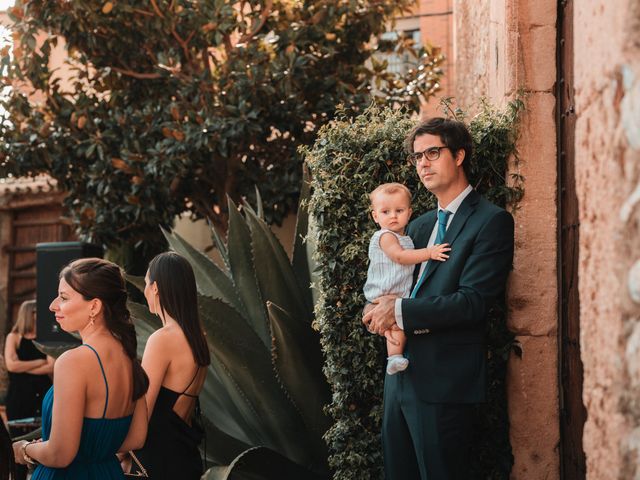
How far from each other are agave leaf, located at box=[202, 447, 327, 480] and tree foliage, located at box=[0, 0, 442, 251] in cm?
385

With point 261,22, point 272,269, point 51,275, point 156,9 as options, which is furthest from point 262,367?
point 156,9

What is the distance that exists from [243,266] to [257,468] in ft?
4.86

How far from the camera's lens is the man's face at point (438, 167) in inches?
132

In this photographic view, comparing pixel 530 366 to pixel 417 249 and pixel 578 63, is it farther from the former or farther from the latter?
pixel 578 63

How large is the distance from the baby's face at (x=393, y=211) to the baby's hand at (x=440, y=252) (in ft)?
0.96

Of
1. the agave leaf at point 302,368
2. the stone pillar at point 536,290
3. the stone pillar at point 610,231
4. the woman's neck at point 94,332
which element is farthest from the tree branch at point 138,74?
the stone pillar at point 610,231

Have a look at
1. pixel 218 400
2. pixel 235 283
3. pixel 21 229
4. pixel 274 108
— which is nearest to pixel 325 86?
pixel 274 108

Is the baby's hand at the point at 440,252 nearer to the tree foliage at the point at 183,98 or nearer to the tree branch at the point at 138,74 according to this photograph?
the tree foliage at the point at 183,98

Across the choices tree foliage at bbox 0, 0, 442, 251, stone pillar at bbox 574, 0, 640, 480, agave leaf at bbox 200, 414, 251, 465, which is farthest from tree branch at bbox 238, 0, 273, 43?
stone pillar at bbox 574, 0, 640, 480

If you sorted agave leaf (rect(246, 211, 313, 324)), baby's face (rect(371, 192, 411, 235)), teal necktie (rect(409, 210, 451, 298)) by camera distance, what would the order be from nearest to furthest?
1. teal necktie (rect(409, 210, 451, 298))
2. baby's face (rect(371, 192, 411, 235))
3. agave leaf (rect(246, 211, 313, 324))

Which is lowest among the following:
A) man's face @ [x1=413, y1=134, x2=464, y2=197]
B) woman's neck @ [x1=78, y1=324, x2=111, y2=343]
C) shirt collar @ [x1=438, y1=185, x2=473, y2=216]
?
woman's neck @ [x1=78, y1=324, x2=111, y2=343]

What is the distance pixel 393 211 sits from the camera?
11.7ft

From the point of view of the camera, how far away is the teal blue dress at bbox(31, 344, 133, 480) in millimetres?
2893

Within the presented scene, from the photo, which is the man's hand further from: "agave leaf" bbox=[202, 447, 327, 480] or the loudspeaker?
the loudspeaker
